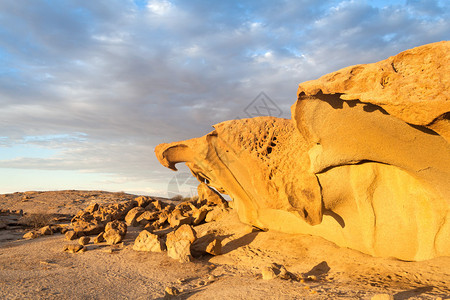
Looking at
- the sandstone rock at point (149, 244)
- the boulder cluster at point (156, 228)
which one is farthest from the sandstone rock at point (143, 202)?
the sandstone rock at point (149, 244)

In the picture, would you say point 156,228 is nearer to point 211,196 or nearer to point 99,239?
point 99,239

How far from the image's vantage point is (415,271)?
410 centimetres

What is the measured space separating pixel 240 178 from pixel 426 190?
3277 millimetres

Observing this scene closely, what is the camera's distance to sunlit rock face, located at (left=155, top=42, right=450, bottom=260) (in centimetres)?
326

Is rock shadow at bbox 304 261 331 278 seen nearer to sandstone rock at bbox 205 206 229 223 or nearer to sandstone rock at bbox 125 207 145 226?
sandstone rock at bbox 205 206 229 223

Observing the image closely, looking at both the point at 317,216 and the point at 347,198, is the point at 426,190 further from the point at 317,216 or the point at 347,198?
the point at 317,216

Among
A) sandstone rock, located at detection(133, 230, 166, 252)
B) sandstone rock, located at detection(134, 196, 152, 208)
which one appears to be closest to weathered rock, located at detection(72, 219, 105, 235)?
sandstone rock, located at detection(133, 230, 166, 252)

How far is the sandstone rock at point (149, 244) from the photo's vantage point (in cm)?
606

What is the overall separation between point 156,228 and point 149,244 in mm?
2215

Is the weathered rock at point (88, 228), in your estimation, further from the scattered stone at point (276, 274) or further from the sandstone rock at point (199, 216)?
A: the scattered stone at point (276, 274)

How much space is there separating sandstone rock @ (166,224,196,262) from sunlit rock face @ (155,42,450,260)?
1497 mm

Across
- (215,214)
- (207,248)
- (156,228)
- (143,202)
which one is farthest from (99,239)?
(143,202)

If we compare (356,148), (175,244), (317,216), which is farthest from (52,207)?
(356,148)

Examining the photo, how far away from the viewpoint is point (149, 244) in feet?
20.1
